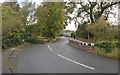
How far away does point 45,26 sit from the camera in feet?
217

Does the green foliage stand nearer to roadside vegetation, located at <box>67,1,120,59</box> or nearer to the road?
roadside vegetation, located at <box>67,1,120,59</box>

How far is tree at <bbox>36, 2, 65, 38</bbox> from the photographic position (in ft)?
212

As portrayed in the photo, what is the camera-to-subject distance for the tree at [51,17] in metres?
64.7

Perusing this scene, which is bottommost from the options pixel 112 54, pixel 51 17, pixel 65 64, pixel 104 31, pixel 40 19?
pixel 65 64

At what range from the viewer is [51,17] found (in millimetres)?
66250

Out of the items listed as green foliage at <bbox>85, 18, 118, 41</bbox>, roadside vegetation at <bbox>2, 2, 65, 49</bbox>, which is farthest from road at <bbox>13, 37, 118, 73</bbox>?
roadside vegetation at <bbox>2, 2, 65, 49</bbox>

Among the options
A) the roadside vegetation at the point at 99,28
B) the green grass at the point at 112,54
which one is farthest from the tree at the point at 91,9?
the green grass at the point at 112,54

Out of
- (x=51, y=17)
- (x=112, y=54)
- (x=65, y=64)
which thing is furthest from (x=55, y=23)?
(x=65, y=64)

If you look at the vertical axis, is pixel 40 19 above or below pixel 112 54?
above

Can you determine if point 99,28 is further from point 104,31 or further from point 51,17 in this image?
point 51,17

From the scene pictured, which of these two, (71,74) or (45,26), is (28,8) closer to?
(45,26)

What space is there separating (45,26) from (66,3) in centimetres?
1960

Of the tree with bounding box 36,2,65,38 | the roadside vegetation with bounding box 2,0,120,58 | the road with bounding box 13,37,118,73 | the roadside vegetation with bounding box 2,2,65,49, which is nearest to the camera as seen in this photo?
the road with bounding box 13,37,118,73

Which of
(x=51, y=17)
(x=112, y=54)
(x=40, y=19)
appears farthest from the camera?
(x=51, y=17)
